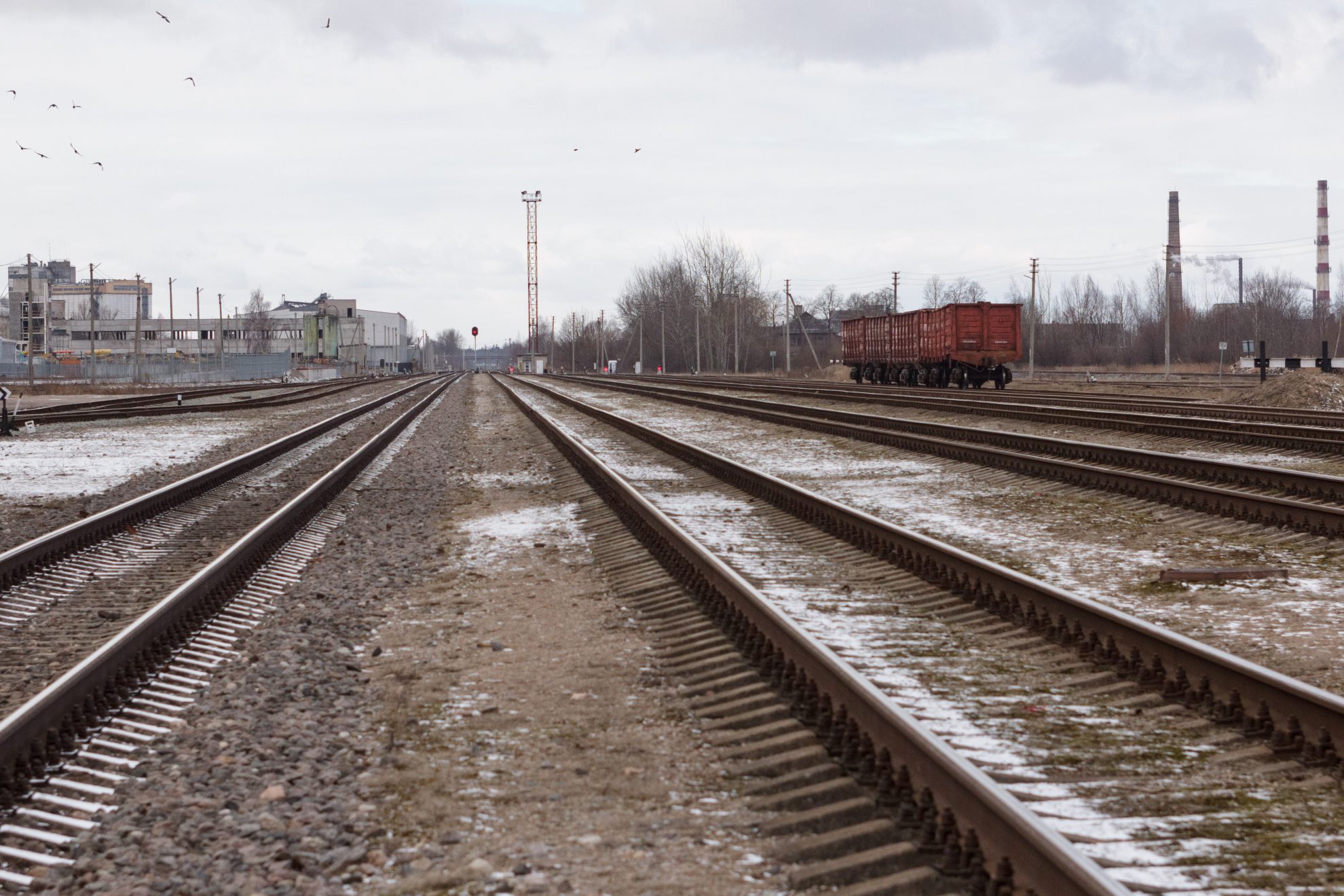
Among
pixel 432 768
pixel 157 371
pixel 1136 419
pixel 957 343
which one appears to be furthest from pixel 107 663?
pixel 157 371

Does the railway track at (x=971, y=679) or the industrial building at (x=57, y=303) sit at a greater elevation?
the industrial building at (x=57, y=303)

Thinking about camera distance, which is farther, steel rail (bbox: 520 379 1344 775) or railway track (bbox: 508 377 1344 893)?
steel rail (bbox: 520 379 1344 775)

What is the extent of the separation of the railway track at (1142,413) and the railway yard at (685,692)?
5.77 metres

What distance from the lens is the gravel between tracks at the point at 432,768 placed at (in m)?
3.71

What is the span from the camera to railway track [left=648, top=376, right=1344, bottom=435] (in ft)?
61.1

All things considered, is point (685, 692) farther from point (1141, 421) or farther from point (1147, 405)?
point (1147, 405)

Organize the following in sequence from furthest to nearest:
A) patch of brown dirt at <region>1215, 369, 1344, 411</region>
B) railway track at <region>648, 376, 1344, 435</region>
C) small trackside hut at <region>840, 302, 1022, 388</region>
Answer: small trackside hut at <region>840, 302, 1022, 388</region>
patch of brown dirt at <region>1215, 369, 1344, 411</region>
railway track at <region>648, 376, 1344, 435</region>

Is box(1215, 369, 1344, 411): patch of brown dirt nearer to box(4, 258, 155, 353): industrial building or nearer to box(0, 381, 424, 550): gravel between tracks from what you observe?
box(0, 381, 424, 550): gravel between tracks

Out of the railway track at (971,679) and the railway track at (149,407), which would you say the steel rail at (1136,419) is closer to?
the railway track at (971,679)

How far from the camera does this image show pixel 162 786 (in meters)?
4.48

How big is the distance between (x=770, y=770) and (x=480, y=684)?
6.30 ft

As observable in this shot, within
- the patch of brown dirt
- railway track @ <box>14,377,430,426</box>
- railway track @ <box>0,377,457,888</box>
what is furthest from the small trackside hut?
railway track @ <box>0,377,457,888</box>

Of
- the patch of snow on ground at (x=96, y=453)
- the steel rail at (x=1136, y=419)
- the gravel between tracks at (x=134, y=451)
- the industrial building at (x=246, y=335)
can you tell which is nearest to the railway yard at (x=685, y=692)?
the gravel between tracks at (x=134, y=451)

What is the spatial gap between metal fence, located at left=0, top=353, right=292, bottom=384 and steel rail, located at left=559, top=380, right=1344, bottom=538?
184 feet
